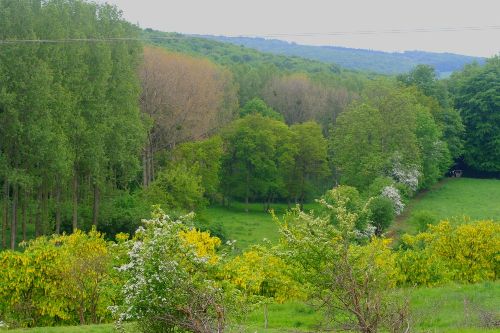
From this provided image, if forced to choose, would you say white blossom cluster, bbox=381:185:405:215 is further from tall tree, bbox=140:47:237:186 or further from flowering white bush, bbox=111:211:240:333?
flowering white bush, bbox=111:211:240:333

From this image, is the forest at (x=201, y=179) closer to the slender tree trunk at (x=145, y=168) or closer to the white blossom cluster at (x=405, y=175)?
the white blossom cluster at (x=405, y=175)

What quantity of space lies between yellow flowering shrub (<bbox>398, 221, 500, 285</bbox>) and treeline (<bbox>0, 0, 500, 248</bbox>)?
15.9 metres

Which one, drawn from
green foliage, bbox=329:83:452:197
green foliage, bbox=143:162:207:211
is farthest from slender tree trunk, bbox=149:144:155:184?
green foliage, bbox=329:83:452:197

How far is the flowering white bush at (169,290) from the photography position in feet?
34.4

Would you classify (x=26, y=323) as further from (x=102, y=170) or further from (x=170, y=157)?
(x=170, y=157)

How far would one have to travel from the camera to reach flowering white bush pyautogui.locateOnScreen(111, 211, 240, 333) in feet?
34.4

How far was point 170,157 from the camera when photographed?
177 ft

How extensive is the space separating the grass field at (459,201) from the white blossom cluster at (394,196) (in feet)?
4.19

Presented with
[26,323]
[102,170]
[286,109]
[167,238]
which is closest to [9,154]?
[102,170]

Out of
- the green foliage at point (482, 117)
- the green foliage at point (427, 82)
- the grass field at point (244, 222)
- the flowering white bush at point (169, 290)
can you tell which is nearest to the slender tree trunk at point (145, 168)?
the grass field at point (244, 222)

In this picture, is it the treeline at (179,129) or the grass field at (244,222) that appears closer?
the treeline at (179,129)

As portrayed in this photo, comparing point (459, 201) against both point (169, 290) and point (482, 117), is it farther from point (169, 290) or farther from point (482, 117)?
point (169, 290)

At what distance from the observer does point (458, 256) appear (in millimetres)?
25531

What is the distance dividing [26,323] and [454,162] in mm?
55729
